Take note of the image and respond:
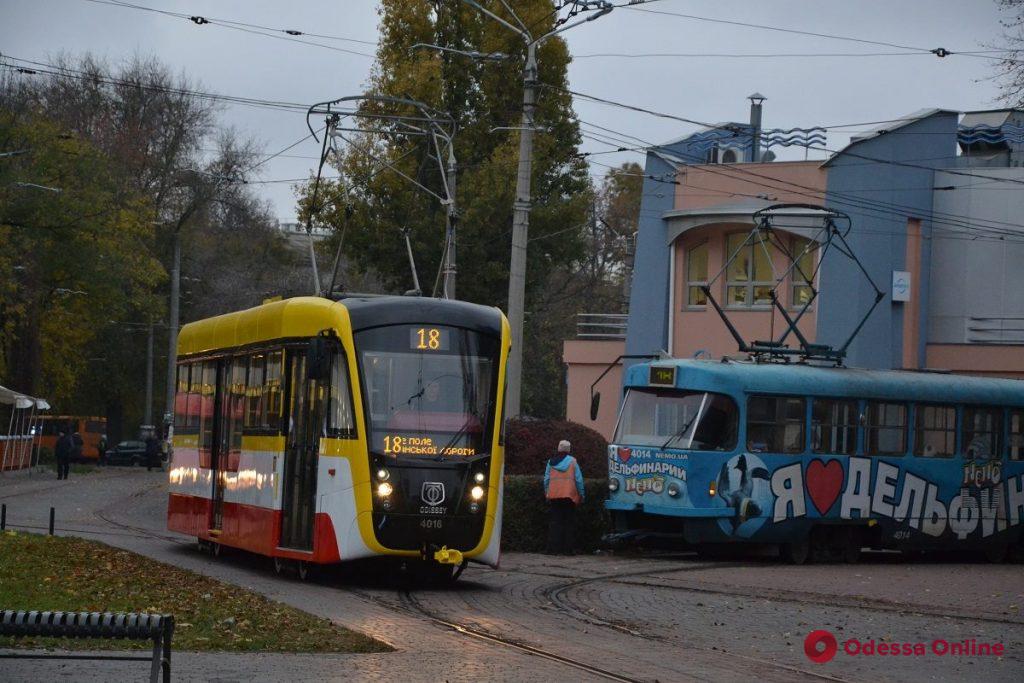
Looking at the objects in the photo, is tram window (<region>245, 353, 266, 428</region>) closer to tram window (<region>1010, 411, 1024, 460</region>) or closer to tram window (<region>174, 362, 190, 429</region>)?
tram window (<region>174, 362, 190, 429</region>)

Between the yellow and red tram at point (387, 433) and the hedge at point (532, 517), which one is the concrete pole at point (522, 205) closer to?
the hedge at point (532, 517)

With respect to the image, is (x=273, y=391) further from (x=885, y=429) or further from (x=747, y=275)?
(x=747, y=275)

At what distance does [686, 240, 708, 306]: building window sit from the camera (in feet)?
134

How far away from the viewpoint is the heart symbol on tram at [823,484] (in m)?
24.0

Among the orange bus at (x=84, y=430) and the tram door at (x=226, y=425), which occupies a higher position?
the tram door at (x=226, y=425)

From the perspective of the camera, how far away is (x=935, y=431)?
2567 cm

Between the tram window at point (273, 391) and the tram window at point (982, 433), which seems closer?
the tram window at point (273, 391)

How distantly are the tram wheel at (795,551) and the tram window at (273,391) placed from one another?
8778 mm

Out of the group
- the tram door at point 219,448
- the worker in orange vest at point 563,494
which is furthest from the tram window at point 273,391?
the worker in orange vest at point 563,494

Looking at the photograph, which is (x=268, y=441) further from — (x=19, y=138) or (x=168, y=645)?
(x=19, y=138)

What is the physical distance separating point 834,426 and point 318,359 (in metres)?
10.0

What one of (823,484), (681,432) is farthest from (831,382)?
(681,432)

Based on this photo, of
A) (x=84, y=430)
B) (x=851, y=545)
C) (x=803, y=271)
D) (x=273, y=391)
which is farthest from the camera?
(x=84, y=430)

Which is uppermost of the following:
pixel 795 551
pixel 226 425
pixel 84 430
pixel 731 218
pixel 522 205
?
pixel 731 218
